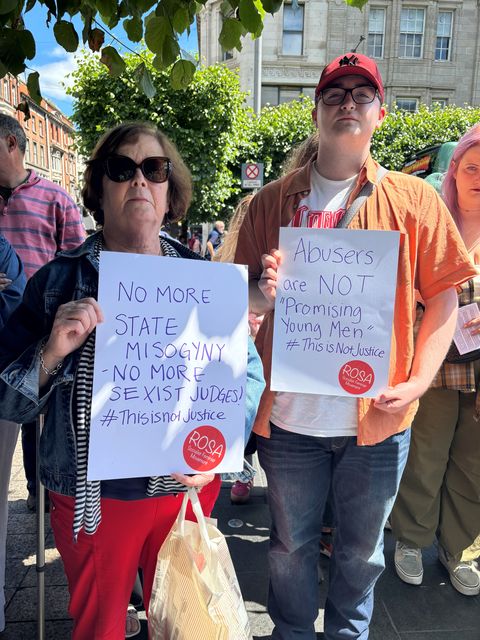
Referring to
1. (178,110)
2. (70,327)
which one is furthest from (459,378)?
(178,110)

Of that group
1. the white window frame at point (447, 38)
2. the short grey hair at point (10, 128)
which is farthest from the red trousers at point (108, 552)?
the white window frame at point (447, 38)

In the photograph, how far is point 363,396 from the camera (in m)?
1.46

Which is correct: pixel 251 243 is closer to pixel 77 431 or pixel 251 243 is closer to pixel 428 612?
pixel 77 431

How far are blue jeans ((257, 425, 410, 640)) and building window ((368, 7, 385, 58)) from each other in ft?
77.6

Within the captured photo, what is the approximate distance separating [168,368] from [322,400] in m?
0.52

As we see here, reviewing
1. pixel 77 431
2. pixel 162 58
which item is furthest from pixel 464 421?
pixel 162 58

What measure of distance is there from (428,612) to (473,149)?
211cm

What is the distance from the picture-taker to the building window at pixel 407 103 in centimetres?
2200

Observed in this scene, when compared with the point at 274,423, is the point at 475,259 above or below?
above

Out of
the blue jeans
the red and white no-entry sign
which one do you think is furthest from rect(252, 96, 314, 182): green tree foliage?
the blue jeans

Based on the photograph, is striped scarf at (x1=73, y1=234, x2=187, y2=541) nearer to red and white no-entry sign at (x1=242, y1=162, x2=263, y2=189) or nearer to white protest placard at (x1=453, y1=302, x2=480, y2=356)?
Result: white protest placard at (x1=453, y1=302, x2=480, y2=356)

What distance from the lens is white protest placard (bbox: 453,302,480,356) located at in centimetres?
208

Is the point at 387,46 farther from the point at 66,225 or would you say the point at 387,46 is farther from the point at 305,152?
the point at 305,152

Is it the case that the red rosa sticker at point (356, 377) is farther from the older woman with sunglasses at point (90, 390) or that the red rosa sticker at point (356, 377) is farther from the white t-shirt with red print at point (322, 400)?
the older woman with sunglasses at point (90, 390)
